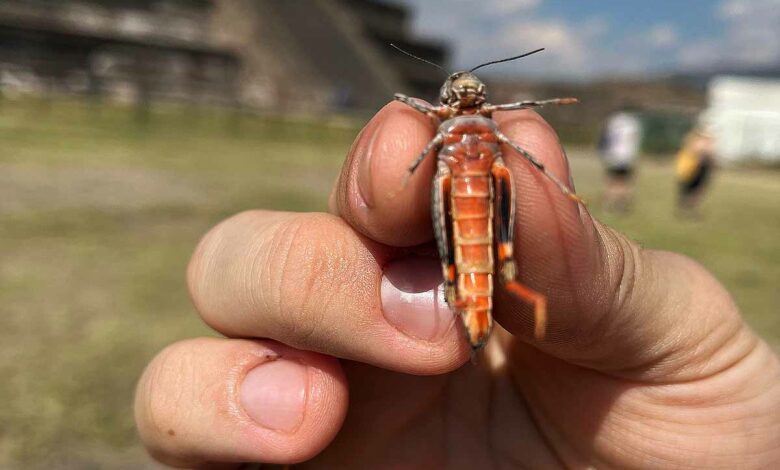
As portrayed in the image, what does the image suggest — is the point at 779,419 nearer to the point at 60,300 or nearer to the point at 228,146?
the point at 60,300

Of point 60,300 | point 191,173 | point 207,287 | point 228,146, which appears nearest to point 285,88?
point 228,146

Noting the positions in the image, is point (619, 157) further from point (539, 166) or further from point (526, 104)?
point (539, 166)

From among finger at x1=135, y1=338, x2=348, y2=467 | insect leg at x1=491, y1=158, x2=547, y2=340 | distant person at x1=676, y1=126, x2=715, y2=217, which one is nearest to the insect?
insect leg at x1=491, y1=158, x2=547, y2=340

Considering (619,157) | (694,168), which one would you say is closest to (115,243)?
(619,157)

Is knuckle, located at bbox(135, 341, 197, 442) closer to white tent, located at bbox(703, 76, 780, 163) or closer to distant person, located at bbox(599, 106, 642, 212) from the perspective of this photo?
distant person, located at bbox(599, 106, 642, 212)

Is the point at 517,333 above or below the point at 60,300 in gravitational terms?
above

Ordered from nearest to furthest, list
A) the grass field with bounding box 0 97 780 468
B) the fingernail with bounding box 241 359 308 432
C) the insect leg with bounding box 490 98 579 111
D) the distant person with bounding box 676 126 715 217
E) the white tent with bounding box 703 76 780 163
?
the insect leg with bounding box 490 98 579 111 → the fingernail with bounding box 241 359 308 432 → the grass field with bounding box 0 97 780 468 → the distant person with bounding box 676 126 715 217 → the white tent with bounding box 703 76 780 163

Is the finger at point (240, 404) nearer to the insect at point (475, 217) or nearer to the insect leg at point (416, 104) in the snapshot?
the insect at point (475, 217)
